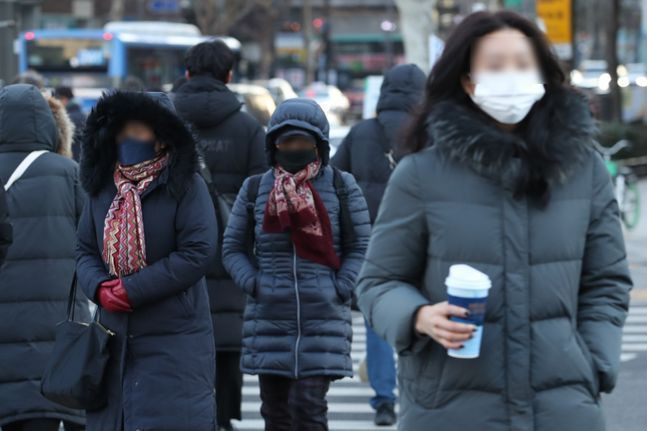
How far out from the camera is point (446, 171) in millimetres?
3689

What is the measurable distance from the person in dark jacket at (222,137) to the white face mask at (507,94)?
398 cm

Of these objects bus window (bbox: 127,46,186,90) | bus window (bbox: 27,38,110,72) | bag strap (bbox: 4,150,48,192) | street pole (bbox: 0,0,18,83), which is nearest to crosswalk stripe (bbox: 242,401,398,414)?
bag strap (bbox: 4,150,48,192)

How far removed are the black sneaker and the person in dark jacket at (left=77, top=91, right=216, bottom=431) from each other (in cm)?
293

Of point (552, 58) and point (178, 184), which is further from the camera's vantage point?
point (178, 184)

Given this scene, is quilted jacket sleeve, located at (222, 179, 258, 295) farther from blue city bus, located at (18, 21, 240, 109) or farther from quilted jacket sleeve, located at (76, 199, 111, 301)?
blue city bus, located at (18, 21, 240, 109)

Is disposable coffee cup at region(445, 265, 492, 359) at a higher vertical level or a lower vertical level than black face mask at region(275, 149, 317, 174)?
higher

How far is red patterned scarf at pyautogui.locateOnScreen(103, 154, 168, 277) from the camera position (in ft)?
17.4

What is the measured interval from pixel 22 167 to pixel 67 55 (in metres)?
27.3

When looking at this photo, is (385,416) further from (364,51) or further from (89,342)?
(364,51)

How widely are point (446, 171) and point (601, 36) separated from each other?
325 feet

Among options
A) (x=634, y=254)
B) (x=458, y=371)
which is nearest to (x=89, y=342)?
(x=458, y=371)

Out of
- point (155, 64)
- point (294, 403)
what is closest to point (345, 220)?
point (294, 403)

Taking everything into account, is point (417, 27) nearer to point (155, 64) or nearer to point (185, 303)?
point (155, 64)

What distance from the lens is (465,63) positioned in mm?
3789
